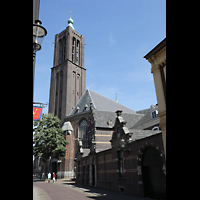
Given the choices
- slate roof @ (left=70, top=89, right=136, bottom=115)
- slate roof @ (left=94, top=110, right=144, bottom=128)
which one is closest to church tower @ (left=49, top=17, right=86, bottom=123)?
slate roof @ (left=70, top=89, right=136, bottom=115)

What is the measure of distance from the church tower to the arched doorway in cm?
3513

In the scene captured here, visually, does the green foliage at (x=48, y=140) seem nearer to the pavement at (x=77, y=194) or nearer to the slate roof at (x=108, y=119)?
the slate roof at (x=108, y=119)

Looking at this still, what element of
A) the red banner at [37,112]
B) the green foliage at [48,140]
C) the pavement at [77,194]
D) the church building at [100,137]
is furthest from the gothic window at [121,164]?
the green foliage at [48,140]

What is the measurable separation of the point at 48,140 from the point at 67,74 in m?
21.0

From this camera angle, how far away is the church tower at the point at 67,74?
159 feet

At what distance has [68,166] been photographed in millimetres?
38281

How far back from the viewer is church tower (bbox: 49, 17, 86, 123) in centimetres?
4834

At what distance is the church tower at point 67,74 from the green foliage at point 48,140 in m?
8.09
